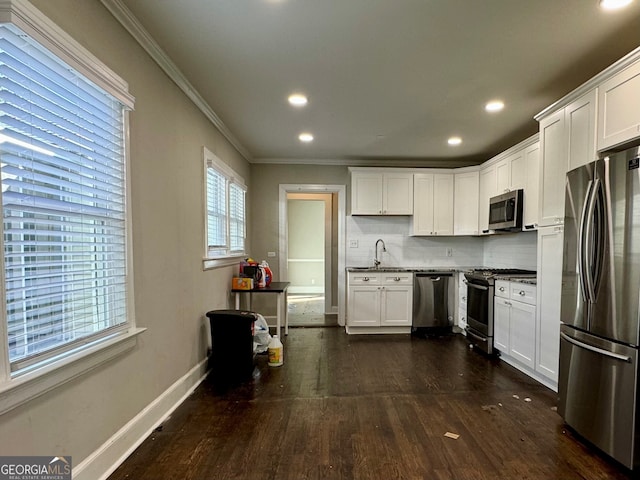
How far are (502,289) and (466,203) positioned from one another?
164 centimetres

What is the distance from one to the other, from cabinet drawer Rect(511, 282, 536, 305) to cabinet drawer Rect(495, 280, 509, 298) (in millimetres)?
115

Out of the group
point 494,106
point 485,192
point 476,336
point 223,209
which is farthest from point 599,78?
point 223,209

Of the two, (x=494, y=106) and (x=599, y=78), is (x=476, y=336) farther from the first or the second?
(x=599, y=78)

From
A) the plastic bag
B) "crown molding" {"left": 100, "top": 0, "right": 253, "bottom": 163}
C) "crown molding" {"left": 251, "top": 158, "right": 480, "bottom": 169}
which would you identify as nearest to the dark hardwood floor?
the plastic bag

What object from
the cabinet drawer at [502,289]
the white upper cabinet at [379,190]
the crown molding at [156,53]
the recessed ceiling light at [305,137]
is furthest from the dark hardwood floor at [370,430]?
the recessed ceiling light at [305,137]

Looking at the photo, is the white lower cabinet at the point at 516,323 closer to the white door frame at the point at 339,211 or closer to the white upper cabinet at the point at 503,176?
the white upper cabinet at the point at 503,176

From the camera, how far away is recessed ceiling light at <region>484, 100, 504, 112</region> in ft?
9.59

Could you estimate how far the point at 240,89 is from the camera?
2.71 metres

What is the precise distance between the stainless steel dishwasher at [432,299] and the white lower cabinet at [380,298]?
11cm

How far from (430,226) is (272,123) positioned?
9.22 ft

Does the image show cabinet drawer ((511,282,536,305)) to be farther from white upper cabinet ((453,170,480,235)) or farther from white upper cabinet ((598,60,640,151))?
white upper cabinet ((453,170,480,235))

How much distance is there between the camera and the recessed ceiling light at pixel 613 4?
168 centimetres

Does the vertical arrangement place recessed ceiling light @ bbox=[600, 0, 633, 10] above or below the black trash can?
above

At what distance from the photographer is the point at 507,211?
3.80 meters
